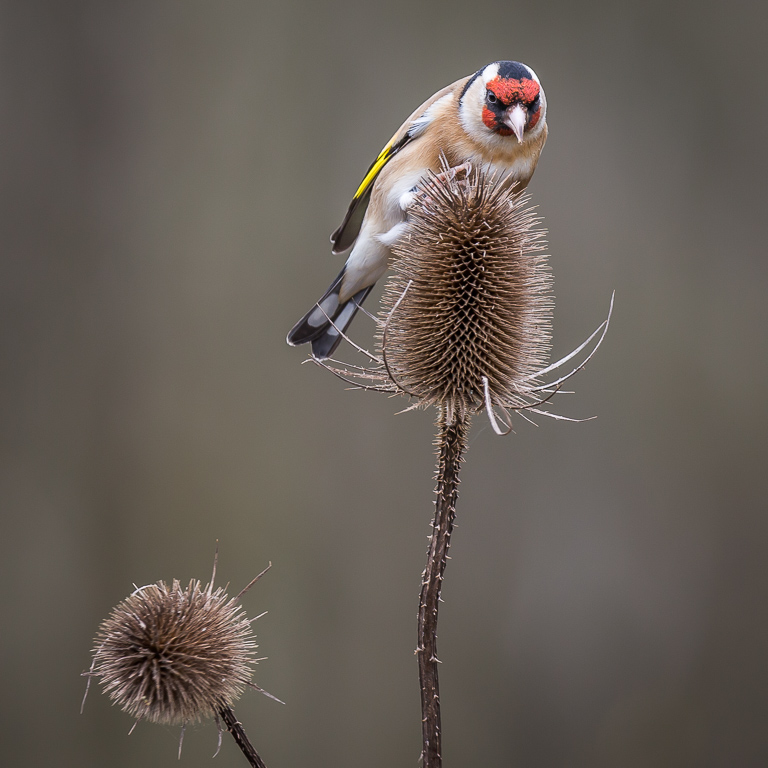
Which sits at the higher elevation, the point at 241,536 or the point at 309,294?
the point at 309,294

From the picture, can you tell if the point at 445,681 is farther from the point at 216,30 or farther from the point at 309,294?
the point at 216,30

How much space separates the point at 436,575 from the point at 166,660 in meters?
0.38

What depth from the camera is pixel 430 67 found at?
304 cm

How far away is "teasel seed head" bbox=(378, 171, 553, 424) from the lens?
3.96 feet

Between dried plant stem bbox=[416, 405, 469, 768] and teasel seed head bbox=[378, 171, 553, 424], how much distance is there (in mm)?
60

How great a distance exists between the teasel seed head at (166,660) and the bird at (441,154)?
0.63 metres

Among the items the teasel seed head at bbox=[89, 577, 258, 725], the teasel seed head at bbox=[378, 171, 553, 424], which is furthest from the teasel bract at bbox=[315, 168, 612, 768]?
the teasel seed head at bbox=[89, 577, 258, 725]

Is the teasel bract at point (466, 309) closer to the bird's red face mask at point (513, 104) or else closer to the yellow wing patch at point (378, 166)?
the bird's red face mask at point (513, 104)

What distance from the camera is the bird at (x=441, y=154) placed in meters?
1.45

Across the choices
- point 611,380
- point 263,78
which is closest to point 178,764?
point 611,380

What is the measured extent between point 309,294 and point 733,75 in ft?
6.73

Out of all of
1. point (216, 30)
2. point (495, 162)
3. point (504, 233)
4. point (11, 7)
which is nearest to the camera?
point (504, 233)

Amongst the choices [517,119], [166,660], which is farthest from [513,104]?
[166,660]

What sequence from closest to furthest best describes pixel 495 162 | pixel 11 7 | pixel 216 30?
pixel 495 162 → pixel 11 7 → pixel 216 30
